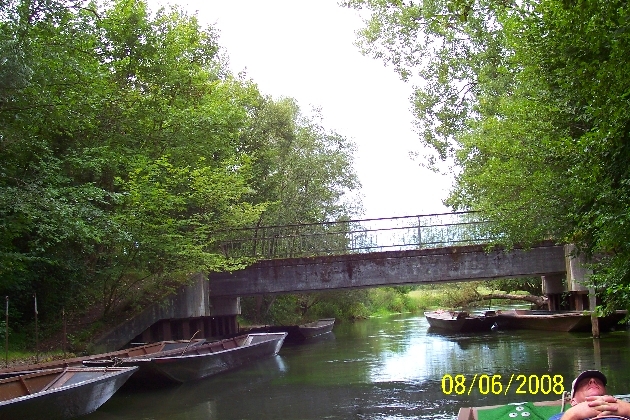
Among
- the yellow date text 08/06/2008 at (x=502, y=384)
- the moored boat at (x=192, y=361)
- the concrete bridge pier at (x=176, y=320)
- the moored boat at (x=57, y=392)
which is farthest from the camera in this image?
the concrete bridge pier at (x=176, y=320)

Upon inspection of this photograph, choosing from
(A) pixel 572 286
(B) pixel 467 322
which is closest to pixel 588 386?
(A) pixel 572 286

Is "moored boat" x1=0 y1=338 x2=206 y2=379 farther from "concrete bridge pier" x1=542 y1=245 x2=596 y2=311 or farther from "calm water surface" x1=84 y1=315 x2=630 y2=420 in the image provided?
"concrete bridge pier" x1=542 y1=245 x2=596 y2=311

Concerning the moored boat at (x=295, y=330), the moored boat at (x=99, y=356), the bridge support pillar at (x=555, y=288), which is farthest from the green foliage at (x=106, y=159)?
the bridge support pillar at (x=555, y=288)

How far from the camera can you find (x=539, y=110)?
1268 cm

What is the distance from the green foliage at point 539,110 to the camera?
7570 millimetres

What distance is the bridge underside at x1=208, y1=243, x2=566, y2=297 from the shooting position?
21.0 metres

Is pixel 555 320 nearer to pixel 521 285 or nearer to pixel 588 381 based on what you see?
pixel 521 285

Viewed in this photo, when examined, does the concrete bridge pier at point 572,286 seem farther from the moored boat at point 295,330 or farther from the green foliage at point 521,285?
the moored boat at point 295,330

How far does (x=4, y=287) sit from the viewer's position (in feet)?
53.2

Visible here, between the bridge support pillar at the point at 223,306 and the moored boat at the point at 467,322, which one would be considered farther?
the moored boat at the point at 467,322

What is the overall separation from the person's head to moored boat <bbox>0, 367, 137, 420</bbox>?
7575 mm

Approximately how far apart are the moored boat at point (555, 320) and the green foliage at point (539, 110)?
5234 mm

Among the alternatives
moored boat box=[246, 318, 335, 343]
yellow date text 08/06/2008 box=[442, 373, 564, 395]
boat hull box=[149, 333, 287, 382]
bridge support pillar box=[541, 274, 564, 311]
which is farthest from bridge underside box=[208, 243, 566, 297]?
yellow date text 08/06/2008 box=[442, 373, 564, 395]

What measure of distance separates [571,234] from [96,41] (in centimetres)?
1497
